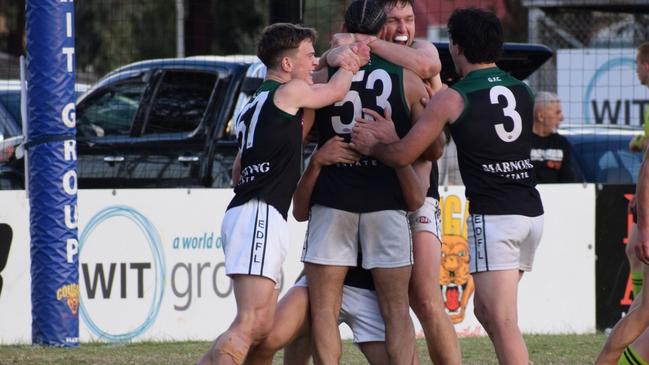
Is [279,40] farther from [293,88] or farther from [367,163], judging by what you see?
[367,163]

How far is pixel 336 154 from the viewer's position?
268 inches

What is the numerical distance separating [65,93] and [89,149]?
2386 mm

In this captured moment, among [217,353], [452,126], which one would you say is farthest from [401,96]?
[217,353]

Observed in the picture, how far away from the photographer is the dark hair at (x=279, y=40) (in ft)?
22.4

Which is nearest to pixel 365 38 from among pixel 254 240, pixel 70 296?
pixel 254 240

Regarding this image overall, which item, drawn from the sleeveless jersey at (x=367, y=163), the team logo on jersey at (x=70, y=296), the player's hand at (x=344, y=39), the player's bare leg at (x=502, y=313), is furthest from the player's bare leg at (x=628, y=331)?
the team logo on jersey at (x=70, y=296)

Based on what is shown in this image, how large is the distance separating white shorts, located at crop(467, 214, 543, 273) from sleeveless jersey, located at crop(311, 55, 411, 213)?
42 cm

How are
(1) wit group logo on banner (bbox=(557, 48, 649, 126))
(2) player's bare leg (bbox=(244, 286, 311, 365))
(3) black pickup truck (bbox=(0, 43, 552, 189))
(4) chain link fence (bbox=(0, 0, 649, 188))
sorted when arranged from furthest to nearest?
1. (1) wit group logo on banner (bbox=(557, 48, 649, 126))
2. (4) chain link fence (bbox=(0, 0, 649, 188))
3. (3) black pickup truck (bbox=(0, 43, 552, 189))
4. (2) player's bare leg (bbox=(244, 286, 311, 365))

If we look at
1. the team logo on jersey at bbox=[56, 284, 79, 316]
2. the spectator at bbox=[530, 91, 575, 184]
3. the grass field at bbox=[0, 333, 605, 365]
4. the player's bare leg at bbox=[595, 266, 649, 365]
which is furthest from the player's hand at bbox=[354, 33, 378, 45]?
the spectator at bbox=[530, 91, 575, 184]

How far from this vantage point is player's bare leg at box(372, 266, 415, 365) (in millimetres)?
6891

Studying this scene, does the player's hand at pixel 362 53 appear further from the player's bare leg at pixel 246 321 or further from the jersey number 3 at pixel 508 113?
the player's bare leg at pixel 246 321

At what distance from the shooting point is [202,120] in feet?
40.0

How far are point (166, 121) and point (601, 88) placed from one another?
217 inches

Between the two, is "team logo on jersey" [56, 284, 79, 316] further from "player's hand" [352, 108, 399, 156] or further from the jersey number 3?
the jersey number 3
